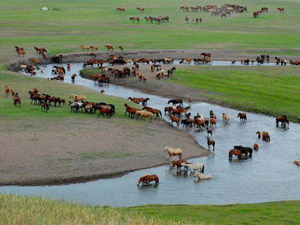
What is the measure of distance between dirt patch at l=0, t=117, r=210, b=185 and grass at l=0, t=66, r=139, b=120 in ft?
4.37

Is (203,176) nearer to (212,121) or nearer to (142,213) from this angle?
(142,213)

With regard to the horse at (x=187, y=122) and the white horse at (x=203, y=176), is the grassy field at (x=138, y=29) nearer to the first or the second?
the horse at (x=187, y=122)

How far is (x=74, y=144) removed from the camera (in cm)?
3216

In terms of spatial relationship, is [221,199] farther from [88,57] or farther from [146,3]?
[146,3]

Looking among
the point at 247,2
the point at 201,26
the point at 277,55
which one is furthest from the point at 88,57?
the point at 247,2

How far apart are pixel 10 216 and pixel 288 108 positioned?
2895cm

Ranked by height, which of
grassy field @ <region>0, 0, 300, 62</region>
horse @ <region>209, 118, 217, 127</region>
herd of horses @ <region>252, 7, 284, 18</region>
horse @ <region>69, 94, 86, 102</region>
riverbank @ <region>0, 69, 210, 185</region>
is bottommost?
horse @ <region>209, 118, 217, 127</region>

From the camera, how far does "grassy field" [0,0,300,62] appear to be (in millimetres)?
70938

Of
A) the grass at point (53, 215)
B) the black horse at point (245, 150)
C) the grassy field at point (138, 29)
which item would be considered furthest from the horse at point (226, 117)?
the grassy field at point (138, 29)

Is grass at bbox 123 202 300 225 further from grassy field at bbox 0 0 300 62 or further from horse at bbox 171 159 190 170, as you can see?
grassy field at bbox 0 0 300 62

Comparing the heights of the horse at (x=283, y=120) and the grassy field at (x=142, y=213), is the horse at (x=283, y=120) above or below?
below

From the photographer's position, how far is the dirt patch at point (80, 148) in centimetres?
2858

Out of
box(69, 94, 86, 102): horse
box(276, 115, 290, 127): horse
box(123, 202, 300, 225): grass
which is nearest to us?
box(123, 202, 300, 225): grass

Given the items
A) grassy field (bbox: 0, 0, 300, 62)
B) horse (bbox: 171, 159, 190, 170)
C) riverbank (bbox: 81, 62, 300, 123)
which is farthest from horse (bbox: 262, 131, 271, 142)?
grassy field (bbox: 0, 0, 300, 62)
